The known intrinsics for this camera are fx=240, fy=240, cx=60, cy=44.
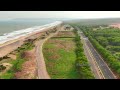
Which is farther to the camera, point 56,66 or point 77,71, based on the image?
point 56,66
